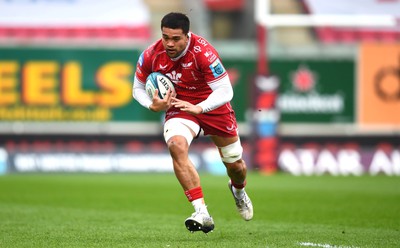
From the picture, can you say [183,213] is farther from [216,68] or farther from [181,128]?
[216,68]

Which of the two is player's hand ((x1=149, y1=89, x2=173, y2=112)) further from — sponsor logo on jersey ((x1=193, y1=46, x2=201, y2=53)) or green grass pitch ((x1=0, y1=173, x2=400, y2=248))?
green grass pitch ((x1=0, y1=173, x2=400, y2=248))

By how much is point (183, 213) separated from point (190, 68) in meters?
3.34

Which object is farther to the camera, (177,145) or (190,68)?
(190,68)

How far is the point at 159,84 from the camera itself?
8.42 m

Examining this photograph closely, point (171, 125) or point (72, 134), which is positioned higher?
point (171, 125)

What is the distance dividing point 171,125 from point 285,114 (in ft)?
43.7

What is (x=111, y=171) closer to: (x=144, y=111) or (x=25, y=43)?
(x=144, y=111)

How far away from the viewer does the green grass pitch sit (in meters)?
8.06

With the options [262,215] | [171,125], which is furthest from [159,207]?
[171,125]

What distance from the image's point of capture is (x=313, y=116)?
21672mm

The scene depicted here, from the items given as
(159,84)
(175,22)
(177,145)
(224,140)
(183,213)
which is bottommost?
(183,213)

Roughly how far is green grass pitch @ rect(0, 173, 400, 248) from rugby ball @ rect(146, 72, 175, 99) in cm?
128

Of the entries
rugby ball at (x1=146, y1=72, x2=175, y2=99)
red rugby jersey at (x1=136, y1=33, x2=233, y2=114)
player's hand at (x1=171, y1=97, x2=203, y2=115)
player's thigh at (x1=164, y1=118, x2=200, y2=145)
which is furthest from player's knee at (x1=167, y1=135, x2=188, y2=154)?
red rugby jersey at (x1=136, y1=33, x2=233, y2=114)

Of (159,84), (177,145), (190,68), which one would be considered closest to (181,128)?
(177,145)
